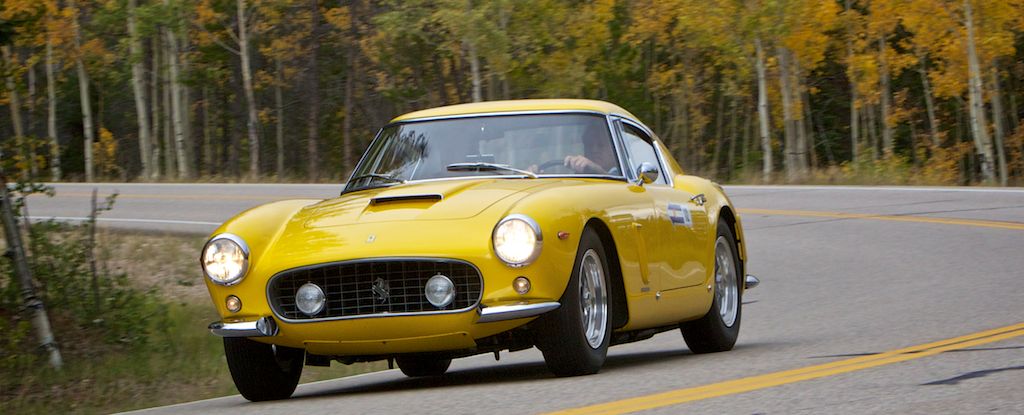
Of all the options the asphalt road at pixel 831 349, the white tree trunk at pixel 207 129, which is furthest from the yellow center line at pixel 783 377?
the white tree trunk at pixel 207 129

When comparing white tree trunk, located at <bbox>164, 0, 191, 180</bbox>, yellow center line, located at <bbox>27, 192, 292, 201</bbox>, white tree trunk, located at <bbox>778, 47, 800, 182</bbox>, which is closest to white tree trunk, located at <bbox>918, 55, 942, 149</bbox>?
white tree trunk, located at <bbox>778, 47, 800, 182</bbox>

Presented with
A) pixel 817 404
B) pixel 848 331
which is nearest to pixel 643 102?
pixel 848 331

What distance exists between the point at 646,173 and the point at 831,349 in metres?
1.39

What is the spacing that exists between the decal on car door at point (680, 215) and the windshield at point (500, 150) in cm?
45

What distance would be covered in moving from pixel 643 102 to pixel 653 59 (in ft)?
8.08

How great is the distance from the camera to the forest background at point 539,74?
39969mm

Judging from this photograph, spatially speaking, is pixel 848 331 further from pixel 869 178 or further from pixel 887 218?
pixel 869 178

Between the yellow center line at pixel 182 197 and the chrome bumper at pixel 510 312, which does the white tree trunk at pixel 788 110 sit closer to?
the yellow center line at pixel 182 197

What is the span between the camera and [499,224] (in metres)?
6.65

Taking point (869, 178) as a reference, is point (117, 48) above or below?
above

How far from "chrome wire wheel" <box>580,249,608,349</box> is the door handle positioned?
182 cm

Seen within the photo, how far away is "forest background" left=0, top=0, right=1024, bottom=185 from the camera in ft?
131

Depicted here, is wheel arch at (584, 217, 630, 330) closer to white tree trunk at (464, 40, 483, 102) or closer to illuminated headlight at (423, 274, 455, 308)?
illuminated headlight at (423, 274, 455, 308)

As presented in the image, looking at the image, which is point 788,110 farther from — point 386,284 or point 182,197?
point 386,284
